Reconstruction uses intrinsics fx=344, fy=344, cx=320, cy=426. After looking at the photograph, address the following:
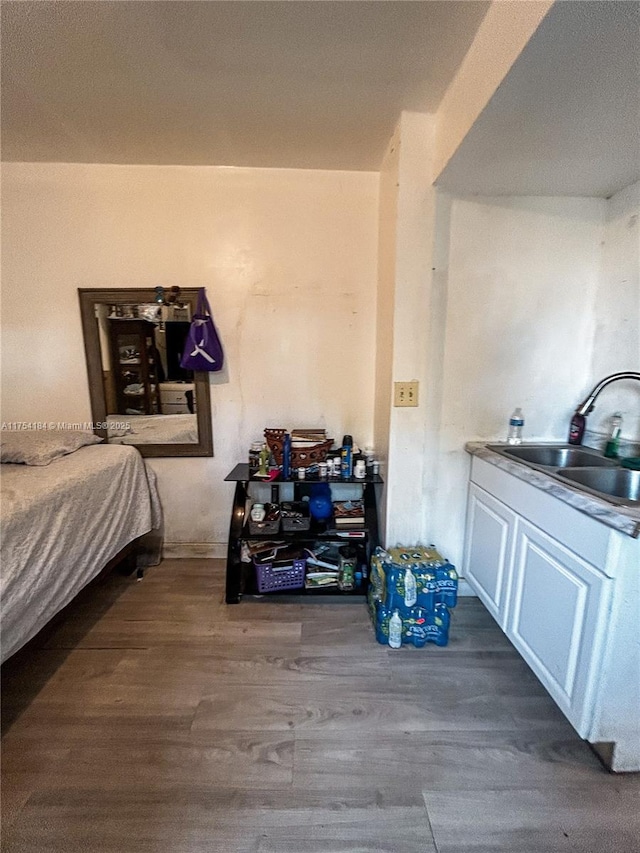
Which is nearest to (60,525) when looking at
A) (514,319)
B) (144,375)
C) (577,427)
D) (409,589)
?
(144,375)

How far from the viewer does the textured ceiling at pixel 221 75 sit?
1085 mm

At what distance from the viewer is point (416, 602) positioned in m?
1.52

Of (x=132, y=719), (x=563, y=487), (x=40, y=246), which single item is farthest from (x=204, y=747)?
(x=40, y=246)

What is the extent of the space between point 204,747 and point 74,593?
794 millimetres

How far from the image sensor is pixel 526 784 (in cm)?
104

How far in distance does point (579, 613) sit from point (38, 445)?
2.25m

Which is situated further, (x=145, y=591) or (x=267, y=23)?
(x=145, y=591)

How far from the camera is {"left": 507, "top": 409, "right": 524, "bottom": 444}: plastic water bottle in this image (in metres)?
1.75

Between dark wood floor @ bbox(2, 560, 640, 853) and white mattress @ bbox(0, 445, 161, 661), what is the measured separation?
13.9 inches

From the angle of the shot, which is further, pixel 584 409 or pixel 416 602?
pixel 584 409

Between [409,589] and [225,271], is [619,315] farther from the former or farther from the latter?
[225,271]

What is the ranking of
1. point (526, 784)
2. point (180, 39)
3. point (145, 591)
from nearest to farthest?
point (526, 784), point (180, 39), point (145, 591)

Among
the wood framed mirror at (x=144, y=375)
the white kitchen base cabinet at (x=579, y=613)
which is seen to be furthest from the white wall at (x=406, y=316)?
the wood framed mirror at (x=144, y=375)

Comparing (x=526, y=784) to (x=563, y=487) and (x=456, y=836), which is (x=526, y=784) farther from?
(x=563, y=487)
